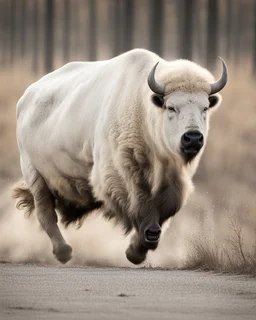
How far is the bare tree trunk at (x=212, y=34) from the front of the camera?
24094 millimetres

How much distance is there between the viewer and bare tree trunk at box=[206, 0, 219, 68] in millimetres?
24094

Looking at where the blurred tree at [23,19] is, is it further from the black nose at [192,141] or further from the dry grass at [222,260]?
the black nose at [192,141]

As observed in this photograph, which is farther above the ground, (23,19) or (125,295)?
(125,295)

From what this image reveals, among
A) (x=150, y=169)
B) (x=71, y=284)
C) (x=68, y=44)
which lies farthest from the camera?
(x=68, y=44)

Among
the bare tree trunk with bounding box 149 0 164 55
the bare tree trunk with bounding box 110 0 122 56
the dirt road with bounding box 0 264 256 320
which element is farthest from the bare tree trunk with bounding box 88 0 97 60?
the dirt road with bounding box 0 264 256 320

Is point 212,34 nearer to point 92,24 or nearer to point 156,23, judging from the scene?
point 156,23

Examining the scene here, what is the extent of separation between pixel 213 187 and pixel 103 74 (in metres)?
6.99

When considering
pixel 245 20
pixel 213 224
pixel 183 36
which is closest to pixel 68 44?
pixel 245 20

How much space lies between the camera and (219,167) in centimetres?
1852

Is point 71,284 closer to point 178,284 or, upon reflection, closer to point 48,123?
point 178,284

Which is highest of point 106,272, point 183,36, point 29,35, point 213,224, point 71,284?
point 71,284

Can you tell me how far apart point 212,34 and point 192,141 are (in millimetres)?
16819

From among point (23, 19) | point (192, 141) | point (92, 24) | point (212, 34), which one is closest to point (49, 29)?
point (92, 24)

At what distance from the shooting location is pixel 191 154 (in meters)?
9.50
